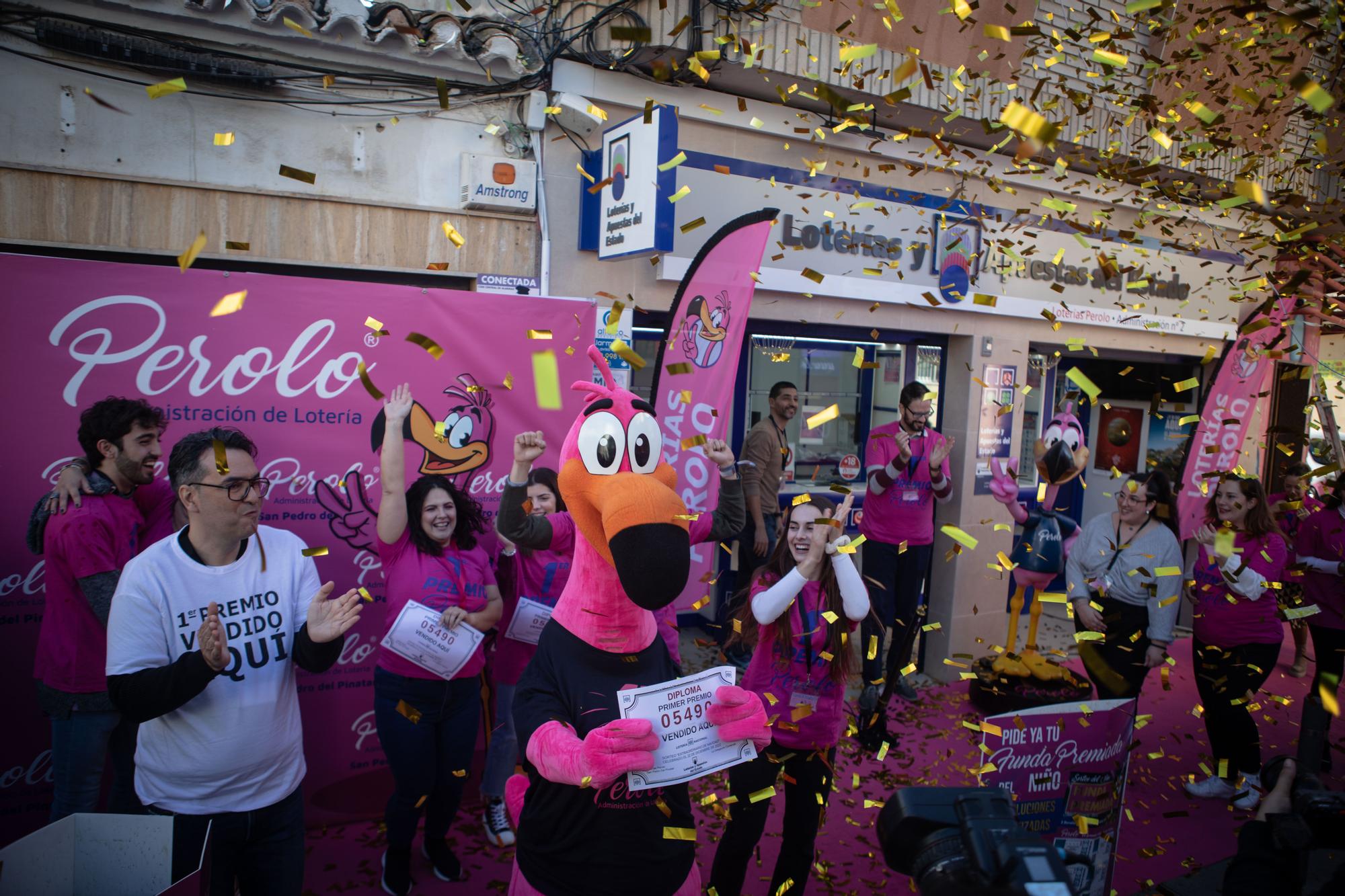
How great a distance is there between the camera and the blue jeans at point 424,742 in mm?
3422

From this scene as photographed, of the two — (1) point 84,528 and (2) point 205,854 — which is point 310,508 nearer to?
(1) point 84,528

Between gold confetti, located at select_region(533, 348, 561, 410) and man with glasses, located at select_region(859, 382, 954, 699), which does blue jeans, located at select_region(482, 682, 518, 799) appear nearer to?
gold confetti, located at select_region(533, 348, 561, 410)

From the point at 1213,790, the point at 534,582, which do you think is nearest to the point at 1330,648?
the point at 1213,790

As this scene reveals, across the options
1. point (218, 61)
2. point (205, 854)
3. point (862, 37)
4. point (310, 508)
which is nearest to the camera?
point (205, 854)

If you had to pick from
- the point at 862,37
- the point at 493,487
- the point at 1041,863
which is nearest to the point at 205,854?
the point at 1041,863

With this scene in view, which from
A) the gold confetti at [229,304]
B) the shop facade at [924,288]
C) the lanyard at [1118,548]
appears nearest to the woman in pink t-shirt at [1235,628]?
the lanyard at [1118,548]

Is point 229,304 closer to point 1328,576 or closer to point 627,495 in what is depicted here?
point 627,495

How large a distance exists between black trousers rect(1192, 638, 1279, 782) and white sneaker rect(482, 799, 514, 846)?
13.3 feet

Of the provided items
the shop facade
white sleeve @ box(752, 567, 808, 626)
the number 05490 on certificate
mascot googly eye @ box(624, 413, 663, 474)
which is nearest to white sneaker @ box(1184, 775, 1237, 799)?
the shop facade

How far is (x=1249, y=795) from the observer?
15.9 feet

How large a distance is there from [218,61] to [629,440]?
11.8 ft

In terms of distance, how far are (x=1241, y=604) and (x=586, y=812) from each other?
438 cm

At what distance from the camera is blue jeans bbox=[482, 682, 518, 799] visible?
4.10 meters

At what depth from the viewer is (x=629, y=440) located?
7.66ft
